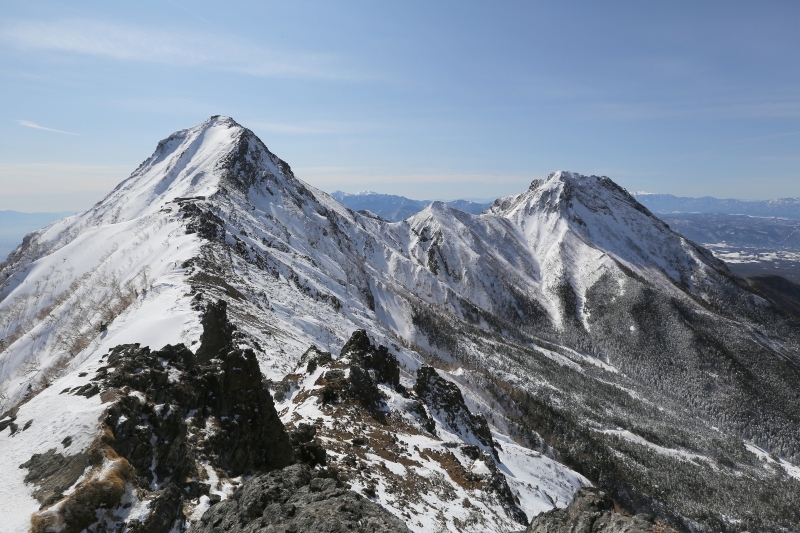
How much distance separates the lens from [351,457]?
24141 millimetres

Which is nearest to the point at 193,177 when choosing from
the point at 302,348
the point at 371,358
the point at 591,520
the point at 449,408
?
the point at 302,348

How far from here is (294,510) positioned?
41.4 ft

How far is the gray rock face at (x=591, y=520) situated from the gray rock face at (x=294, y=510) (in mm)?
6274

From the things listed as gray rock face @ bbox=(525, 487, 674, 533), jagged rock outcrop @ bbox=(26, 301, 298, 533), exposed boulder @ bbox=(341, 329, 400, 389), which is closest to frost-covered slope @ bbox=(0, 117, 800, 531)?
jagged rock outcrop @ bbox=(26, 301, 298, 533)

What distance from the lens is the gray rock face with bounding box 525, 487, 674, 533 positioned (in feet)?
39.0

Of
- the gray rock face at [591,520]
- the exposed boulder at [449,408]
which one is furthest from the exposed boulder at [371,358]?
the gray rock face at [591,520]

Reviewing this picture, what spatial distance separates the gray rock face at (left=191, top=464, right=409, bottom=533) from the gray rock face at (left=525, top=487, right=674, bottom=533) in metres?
6.27

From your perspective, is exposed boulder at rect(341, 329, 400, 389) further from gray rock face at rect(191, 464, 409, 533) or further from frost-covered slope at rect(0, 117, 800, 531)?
gray rock face at rect(191, 464, 409, 533)

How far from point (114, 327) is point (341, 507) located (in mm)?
38371

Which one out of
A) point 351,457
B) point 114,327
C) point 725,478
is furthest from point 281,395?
point 725,478

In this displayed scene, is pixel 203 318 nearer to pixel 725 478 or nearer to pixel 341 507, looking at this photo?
pixel 341 507

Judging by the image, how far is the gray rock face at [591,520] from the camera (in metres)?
11.9

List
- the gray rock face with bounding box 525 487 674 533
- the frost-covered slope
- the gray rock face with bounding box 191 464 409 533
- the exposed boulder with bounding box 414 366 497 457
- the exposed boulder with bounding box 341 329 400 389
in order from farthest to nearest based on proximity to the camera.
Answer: the exposed boulder with bounding box 414 366 497 457 < the exposed boulder with bounding box 341 329 400 389 < the frost-covered slope < the gray rock face with bounding box 525 487 674 533 < the gray rock face with bounding box 191 464 409 533

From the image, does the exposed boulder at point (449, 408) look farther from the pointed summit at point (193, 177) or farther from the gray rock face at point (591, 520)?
the pointed summit at point (193, 177)
